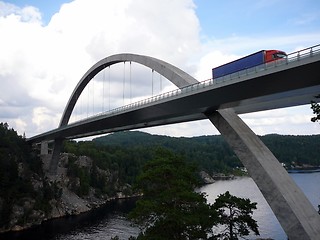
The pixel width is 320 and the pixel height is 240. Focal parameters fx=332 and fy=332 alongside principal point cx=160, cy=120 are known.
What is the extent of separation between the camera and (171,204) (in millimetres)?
16594

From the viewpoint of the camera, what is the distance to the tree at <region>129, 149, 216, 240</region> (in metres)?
15.7

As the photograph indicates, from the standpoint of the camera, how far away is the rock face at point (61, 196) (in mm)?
41656

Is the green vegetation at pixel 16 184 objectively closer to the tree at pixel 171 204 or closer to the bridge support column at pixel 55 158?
the bridge support column at pixel 55 158

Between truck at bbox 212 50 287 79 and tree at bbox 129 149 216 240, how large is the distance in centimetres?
636

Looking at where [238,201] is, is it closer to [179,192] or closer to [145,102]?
[179,192]

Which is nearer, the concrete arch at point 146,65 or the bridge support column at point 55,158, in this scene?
the concrete arch at point 146,65

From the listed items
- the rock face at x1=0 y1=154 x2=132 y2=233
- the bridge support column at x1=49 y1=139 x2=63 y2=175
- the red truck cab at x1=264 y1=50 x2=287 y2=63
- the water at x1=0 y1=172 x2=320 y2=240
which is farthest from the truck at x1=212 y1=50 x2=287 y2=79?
the bridge support column at x1=49 y1=139 x2=63 y2=175

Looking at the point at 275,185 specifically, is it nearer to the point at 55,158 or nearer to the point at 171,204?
the point at 171,204

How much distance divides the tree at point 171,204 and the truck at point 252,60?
636cm

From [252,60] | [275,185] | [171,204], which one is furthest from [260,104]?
[171,204]

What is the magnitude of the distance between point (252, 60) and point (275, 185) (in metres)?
6.75

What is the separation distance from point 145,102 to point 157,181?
32.1 ft

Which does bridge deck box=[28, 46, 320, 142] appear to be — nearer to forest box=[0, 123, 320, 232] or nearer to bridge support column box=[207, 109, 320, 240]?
bridge support column box=[207, 109, 320, 240]

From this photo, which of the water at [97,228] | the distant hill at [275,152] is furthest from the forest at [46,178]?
the distant hill at [275,152]
